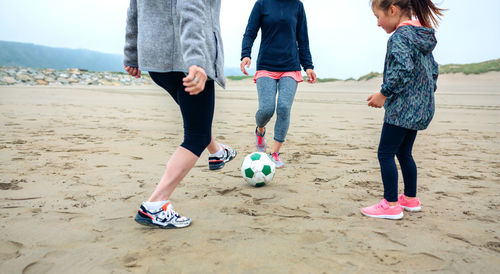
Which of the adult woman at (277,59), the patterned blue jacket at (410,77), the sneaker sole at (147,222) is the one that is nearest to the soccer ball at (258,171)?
the adult woman at (277,59)

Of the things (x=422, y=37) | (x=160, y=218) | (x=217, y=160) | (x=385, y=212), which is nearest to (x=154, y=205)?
(x=160, y=218)

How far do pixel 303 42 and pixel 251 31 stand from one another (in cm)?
62

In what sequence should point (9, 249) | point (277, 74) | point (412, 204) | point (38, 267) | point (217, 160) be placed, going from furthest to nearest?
point (277, 74) < point (217, 160) < point (412, 204) < point (9, 249) < point (38, 267)

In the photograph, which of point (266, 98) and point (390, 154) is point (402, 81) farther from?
point (266, 98)

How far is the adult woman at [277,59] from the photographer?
3.84 metres

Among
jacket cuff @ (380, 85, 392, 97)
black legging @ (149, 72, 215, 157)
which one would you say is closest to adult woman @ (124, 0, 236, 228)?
black legging @ (149, 72, 215, 157)

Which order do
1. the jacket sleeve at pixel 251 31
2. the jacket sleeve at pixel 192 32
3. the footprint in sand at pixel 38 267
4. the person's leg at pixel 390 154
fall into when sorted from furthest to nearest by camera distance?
the jacket sleeve at pixel 251 31 → the person's leg at pixel 390 154 → the jacket sleeve at pixel 192 32 → the footprint in sand at pixel 38 267

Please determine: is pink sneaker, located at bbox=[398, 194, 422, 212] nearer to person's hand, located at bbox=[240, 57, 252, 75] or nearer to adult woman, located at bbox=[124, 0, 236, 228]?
adult woman, located at bbox=[124, 0, 236, 228]

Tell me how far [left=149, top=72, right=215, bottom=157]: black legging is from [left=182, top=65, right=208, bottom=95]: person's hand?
198mm

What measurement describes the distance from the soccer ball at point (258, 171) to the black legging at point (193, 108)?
36.2 inches

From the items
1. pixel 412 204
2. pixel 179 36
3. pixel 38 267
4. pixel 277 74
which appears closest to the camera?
pixel 38 267

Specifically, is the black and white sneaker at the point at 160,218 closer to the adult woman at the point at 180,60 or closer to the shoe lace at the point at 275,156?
the adult woman at the point at 180,60

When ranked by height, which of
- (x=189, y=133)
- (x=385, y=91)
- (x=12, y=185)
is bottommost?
(x=12, y=185)

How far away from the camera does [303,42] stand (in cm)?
413
